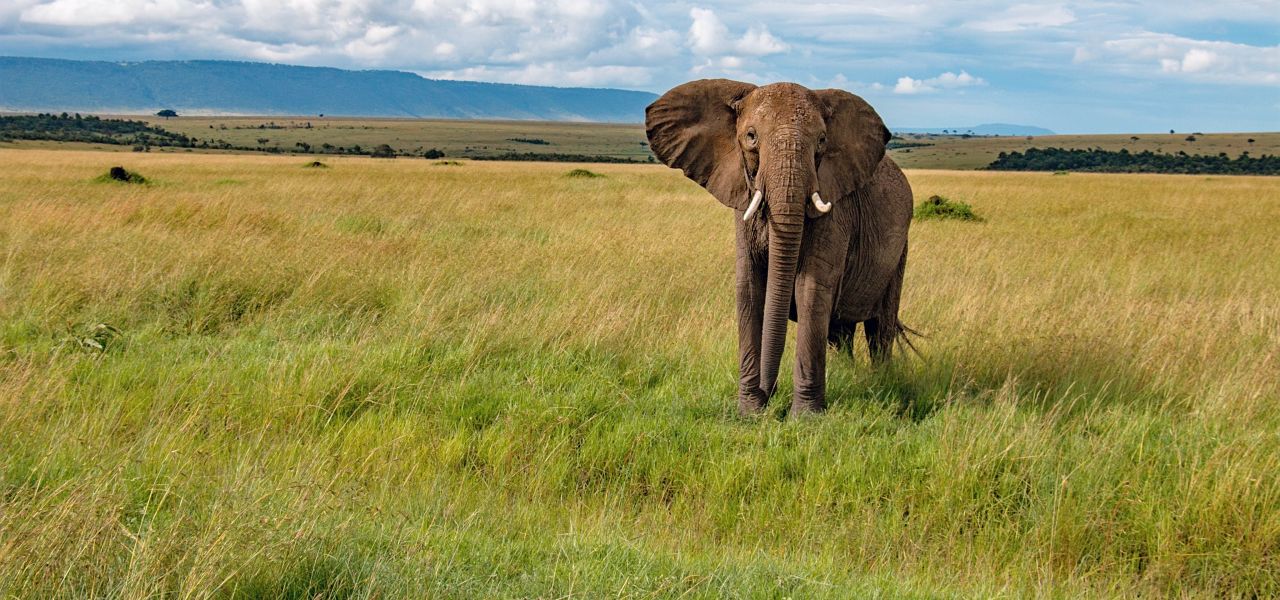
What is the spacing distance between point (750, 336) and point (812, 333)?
421 millimetres

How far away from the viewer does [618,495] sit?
15.3 ft

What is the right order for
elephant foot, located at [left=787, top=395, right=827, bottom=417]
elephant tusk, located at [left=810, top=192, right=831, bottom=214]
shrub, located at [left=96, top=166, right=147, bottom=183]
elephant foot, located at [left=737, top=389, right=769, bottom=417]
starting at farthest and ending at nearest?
shrub, located at [left=96, top=166, right=147, bottom=183]
elephant foot, located at [left=737, top=389, right=769, bottom=417]
elephant foot, located at [left=787, top=395, right=827, bottom=417]
elephant tusk, located at [left=810, top=192, right=831, bottom=214]

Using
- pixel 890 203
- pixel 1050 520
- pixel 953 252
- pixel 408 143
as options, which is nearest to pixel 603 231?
pixel 953 252

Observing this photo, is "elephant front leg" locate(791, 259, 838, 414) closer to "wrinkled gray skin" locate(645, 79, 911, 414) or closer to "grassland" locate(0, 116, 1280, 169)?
"wrinkled gray skin" locate(645, 79, 911, 414)

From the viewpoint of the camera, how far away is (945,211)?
17.9 m

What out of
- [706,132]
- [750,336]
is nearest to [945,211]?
[750,336]

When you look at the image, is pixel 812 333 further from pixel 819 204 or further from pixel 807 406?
pixel 819 204

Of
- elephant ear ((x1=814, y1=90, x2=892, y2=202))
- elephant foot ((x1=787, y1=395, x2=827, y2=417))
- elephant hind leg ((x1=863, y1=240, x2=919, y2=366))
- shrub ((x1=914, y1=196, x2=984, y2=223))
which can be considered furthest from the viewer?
shrub ((x1=914, y1=196, x2=984, y2=223))

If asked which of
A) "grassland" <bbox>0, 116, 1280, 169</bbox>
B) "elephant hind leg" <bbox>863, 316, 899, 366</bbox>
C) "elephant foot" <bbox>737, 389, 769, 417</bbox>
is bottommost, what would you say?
"elephant foot" <bbox>737, 389, 769, 417</bbox>

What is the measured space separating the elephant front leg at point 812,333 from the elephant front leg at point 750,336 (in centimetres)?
24

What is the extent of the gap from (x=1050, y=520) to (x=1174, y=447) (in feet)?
3.57

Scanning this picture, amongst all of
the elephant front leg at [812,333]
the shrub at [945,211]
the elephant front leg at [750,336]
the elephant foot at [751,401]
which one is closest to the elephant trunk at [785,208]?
the elephant front leg at [812,333]

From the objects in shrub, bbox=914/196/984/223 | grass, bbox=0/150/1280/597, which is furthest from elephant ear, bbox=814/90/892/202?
shrub, bbox=914/196/984/223

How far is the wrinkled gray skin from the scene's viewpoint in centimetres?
518
